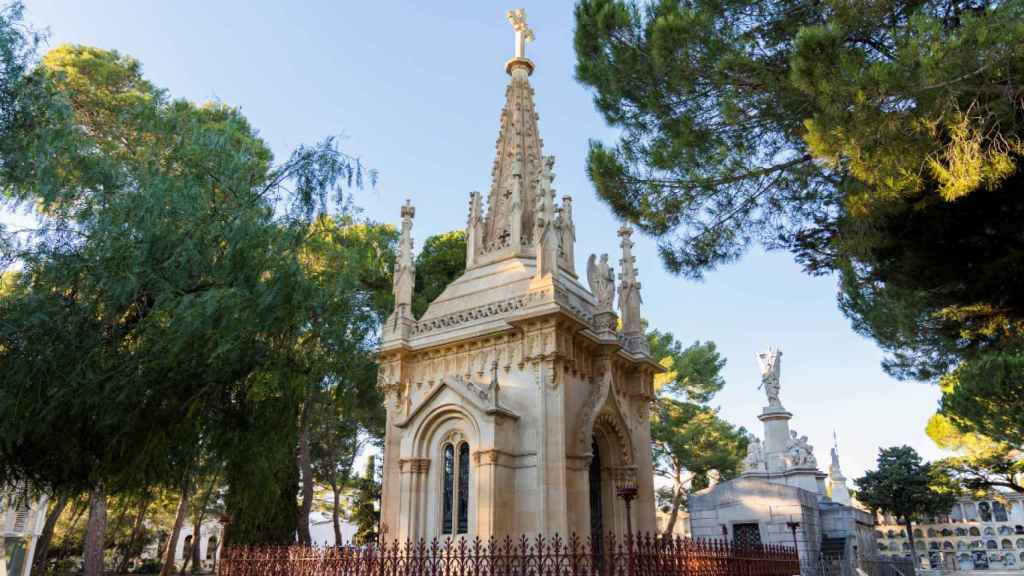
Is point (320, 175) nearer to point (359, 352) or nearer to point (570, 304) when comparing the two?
point (359, 352)

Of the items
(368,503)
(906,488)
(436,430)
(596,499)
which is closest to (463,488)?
(436,430)

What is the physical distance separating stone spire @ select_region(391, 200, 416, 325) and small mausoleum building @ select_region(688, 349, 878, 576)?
38.6 ft

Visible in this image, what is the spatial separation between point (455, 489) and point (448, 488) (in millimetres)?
359

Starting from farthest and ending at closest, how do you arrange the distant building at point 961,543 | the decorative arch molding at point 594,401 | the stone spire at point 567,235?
the distant building at point 961,543, the stone spire at point 567,235, the decorative arch molding at point 594,401

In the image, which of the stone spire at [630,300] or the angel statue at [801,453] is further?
the angel statue at [801,453]

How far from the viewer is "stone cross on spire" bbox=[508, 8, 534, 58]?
17266 millimetres

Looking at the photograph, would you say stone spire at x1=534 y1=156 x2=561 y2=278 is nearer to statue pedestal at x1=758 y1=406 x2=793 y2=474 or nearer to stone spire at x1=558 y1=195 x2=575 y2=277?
stone spire at x1=558 y1=195 x2=575 y2=277

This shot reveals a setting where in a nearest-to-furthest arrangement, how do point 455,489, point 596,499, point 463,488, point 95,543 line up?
point 455,489 < point 463,488 < point 596,499 < point 95,543

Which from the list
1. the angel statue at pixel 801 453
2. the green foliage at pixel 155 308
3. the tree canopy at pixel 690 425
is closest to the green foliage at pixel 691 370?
the tree canopy at pixel 690 425

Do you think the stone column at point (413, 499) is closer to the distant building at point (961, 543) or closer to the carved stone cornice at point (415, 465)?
the carved stone cornice at point (415, 465)

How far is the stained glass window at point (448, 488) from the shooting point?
39.4ft

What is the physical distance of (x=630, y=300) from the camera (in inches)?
580

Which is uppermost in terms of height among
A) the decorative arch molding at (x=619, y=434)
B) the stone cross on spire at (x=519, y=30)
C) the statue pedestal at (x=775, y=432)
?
the stone cross on spire at (x=519, y=30)

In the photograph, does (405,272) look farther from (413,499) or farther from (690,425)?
(690,425)
